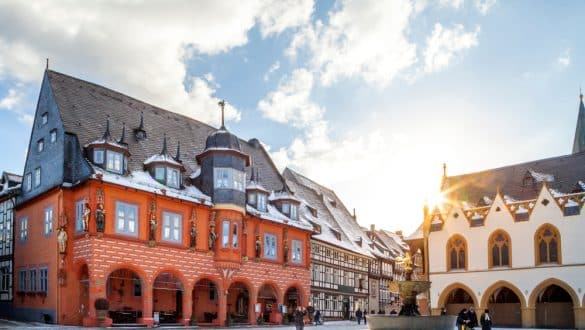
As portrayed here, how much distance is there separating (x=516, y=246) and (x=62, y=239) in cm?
2883

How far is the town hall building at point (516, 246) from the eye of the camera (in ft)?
139

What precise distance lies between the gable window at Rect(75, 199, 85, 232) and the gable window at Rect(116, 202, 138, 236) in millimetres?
1769

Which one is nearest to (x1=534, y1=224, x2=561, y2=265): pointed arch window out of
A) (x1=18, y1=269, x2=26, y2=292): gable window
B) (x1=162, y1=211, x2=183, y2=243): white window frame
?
(x1=162, y1=211, x2=183, y2=243): white window frame

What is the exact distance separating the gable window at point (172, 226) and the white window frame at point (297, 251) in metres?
11.7

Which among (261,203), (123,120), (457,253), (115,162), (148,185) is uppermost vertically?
(123,120)

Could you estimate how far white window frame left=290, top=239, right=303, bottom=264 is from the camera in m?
47.5

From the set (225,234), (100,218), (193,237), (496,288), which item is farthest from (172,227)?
(496,288)

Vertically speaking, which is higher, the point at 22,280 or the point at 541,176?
the point at 541,176

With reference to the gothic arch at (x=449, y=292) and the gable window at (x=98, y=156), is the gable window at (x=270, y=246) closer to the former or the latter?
the gothic arch at (x=449, y=292)

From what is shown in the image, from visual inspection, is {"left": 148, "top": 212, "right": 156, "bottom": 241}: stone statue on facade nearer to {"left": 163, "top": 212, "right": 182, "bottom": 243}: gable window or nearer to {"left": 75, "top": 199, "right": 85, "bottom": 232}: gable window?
{"left": 163, "top": 212, "right": 182, "bottom": 243}: gable window

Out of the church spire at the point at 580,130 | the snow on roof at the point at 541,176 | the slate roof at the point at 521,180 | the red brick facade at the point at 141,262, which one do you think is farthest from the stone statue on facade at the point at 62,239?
the church spire at the point at 580,130

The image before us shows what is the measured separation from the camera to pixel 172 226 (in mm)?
37469

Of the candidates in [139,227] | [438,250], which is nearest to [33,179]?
[139,227]

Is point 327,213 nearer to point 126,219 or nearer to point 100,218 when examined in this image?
point 126,219
